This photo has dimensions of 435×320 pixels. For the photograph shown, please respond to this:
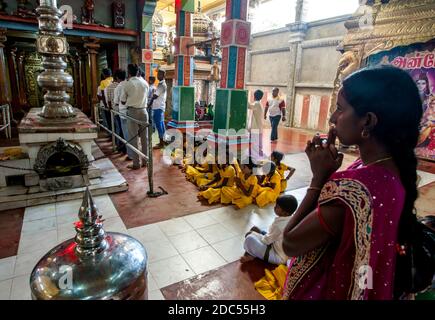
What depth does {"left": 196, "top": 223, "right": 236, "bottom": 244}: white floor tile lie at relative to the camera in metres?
3.09

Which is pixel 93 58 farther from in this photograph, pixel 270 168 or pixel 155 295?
pixel 155 295

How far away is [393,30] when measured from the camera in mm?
7047

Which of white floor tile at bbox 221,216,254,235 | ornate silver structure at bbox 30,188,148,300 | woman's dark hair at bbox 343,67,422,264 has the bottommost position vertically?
white floor tile at bbox 221,216,254,235

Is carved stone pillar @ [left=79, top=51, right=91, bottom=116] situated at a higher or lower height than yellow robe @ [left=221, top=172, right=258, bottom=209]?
higher

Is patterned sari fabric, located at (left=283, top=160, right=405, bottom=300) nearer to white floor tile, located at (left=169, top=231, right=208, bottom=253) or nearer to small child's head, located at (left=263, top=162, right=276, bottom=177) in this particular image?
white floor tile, located at (left=169, top=231, right=208, bottom=253)

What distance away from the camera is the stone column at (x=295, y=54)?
11789mm

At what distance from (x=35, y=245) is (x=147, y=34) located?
8.01m

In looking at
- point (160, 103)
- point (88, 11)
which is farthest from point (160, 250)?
point (88, 11)

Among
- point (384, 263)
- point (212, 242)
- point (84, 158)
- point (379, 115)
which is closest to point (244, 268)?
point (212, 242)

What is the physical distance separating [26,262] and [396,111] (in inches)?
122

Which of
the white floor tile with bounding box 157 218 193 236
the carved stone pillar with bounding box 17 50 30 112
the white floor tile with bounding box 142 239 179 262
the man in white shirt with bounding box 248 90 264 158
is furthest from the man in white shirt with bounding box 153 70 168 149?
the carved stone pillar with bounding box 17 50 30 112

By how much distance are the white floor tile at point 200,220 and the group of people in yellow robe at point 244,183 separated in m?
0.41

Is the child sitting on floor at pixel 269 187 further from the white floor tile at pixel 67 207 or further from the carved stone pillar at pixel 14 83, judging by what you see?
the carved stone pillar at pixel 14 83

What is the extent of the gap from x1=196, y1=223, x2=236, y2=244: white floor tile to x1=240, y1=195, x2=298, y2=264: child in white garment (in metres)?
0.47
